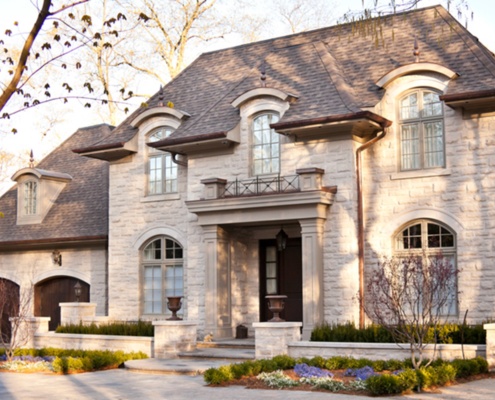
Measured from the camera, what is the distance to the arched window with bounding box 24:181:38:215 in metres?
25.8

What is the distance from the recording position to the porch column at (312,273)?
58.6ft

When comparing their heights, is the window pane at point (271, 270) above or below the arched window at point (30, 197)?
below

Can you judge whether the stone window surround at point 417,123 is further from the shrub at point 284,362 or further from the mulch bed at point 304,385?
the shrub at point 284,362

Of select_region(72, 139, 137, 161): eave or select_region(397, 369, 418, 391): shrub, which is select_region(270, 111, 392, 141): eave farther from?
select_region(397, 369, 418, 391): shrub

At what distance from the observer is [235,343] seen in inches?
731

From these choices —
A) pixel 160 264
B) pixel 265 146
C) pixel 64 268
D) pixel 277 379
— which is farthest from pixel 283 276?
pixel 64 268

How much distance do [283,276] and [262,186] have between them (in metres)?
2.58

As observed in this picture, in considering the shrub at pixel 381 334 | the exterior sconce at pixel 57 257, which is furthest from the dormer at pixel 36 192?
the shrub at pixel 381 334

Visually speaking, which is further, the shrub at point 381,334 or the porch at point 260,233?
the porch at point 260,233

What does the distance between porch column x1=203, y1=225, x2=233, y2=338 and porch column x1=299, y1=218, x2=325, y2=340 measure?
8.06 feet

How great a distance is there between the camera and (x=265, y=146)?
783 inches

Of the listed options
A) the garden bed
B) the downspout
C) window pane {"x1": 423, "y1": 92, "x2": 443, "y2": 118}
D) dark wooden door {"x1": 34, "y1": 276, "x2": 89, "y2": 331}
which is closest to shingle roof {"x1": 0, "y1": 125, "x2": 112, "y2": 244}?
dark wooden door {"x1": 34, "y1": 276, "x2": 89, "y2": 331}

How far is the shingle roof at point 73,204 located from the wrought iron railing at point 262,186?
5340 mm

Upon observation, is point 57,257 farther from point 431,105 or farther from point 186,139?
point 431,105
